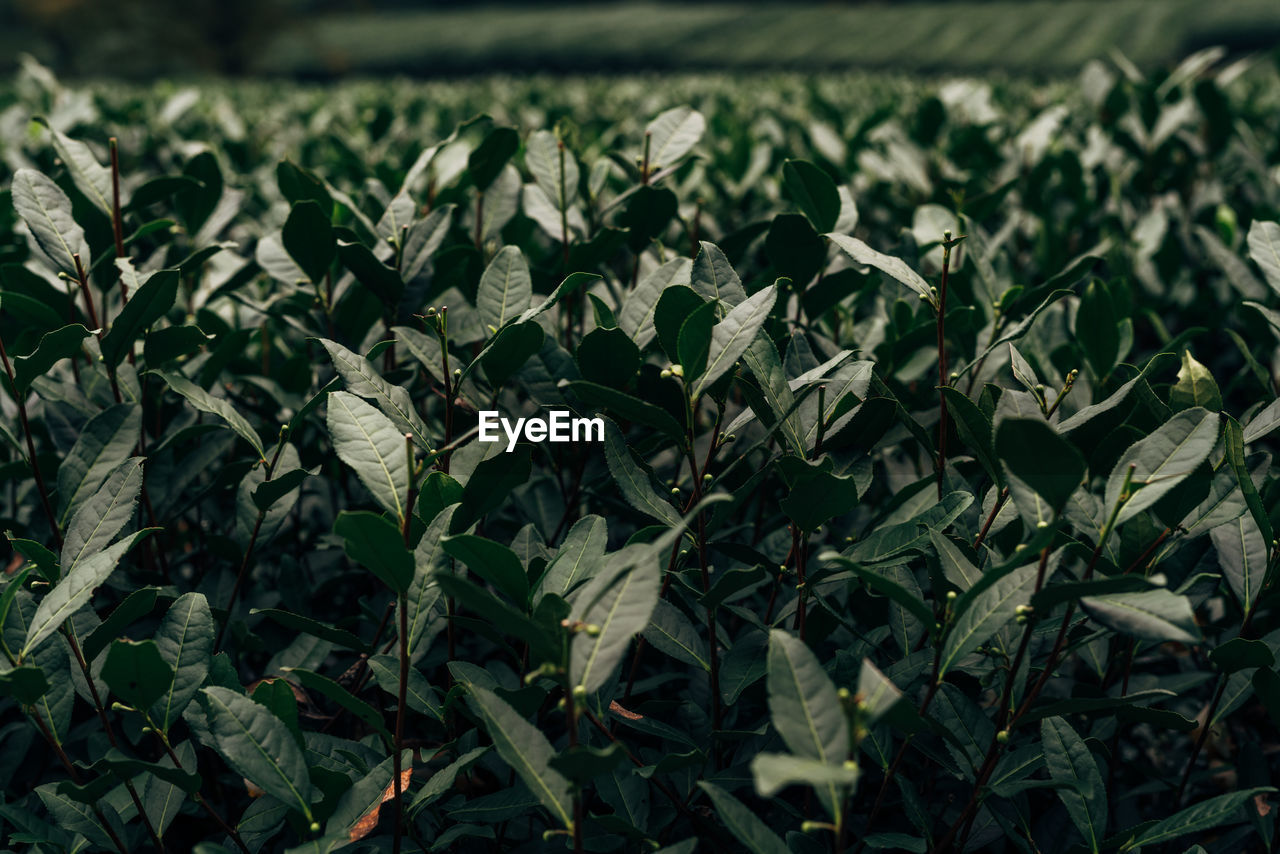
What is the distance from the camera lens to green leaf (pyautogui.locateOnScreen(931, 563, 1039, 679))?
107cm

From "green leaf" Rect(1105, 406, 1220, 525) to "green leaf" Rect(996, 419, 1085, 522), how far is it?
143 millimetres

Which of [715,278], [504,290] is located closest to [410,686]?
[504,290]

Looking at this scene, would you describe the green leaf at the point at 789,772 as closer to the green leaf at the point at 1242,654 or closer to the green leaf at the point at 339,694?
the green leaf at the point at 339,694

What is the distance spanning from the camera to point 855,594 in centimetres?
144

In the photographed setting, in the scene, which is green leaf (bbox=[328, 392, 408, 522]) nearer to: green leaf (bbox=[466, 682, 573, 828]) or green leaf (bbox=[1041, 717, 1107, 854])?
green leaf (bbox=[466, 682, 573, 828])

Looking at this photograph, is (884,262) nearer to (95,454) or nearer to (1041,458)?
(1041,458)

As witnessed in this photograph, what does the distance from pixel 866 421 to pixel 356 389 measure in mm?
702

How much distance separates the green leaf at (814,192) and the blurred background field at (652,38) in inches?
1163

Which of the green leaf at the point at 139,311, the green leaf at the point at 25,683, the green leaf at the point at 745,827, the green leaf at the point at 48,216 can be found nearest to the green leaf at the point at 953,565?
the green leaf at the point at 745,827

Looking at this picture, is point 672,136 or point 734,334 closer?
point 734,334

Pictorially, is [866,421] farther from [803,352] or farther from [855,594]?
[855,594]

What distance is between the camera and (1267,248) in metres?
1.58

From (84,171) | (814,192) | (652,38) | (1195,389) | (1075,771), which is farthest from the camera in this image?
(652,38)

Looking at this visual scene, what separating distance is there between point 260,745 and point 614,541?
0.82m
